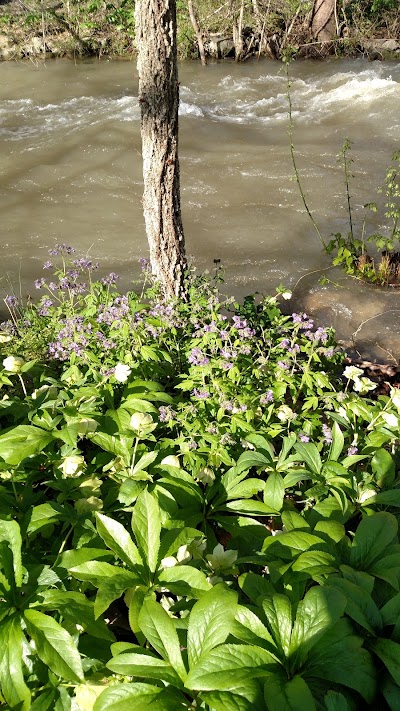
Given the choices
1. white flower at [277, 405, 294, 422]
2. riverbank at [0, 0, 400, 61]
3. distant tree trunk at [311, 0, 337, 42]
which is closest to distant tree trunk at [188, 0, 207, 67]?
riverbank at [0, 0, 400, 61]

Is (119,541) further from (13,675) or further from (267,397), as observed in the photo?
(267,397)

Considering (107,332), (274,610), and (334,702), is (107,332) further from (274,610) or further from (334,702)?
(334,702)

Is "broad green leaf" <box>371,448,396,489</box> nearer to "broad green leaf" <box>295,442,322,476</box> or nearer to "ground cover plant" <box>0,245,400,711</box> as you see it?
"ground cover plant" <box>0,245,400,711</box>

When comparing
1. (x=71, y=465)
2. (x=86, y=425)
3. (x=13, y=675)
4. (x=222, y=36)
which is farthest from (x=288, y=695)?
(x=222, y=36)

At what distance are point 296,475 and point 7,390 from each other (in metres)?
1.44

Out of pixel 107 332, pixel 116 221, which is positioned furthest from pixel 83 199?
pixel 107 332

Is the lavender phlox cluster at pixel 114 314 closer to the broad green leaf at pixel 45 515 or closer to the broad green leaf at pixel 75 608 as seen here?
the broad green leaf at pixel 45 515

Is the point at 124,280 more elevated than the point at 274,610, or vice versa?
the point at 274,610

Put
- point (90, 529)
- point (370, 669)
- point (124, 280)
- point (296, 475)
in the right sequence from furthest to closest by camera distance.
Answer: point (124, 280)
point (296, 475)
point (90, 529)
point (370, 669)

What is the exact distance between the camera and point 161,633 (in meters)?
1.25

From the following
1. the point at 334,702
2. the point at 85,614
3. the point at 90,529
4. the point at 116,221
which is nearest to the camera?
the point at 334,702

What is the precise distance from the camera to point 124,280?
5.10 m

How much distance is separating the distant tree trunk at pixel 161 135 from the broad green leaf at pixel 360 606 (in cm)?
219

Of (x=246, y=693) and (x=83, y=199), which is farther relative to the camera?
(x=83, y=199)
